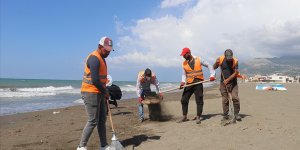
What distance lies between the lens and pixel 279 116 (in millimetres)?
9438

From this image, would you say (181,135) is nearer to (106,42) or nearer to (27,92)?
(106,42)

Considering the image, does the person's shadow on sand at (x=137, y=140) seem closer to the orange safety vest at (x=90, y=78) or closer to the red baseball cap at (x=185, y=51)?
the orange safety vest at (x=90, y=78)

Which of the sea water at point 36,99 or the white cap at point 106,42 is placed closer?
the white cap at point 106,42

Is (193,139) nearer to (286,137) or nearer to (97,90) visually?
(286,137)

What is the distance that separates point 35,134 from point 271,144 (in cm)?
571

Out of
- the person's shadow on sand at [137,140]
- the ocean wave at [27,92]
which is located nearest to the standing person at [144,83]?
the person's shadow on sand at [137,140]

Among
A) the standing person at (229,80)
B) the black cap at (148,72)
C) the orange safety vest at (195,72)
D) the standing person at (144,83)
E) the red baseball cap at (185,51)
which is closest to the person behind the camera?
the standing person at (229,80)

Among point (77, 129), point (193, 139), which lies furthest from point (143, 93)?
point (193, 139)

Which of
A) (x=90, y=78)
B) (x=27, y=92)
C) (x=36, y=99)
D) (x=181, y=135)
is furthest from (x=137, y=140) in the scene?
(x=27, y=92)

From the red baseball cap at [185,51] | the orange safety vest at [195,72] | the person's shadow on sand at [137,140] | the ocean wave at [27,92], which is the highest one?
the red baseball cap at [185,51]

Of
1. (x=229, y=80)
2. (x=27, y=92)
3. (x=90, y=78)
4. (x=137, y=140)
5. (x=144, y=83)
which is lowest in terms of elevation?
(x=27, y=92)

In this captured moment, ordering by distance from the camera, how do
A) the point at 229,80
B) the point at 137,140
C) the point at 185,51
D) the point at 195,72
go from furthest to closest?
the point at 195,72 < the point at 185,51 < the point at 229,80 < the point at 137,140

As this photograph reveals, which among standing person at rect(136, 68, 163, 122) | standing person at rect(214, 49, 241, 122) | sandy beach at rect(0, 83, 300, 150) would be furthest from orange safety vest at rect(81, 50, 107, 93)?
standing person at rect(136, 68, 163, 122)

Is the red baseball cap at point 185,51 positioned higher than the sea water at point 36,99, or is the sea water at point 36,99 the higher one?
the red baseball cap at point 185,51
